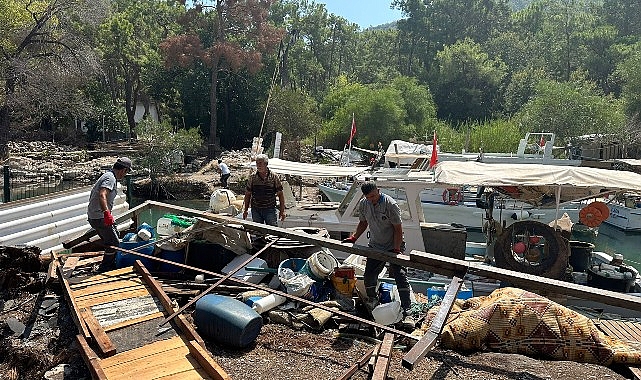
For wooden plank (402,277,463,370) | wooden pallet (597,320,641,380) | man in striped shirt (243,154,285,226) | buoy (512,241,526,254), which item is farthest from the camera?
buoy (512,241,526,254)

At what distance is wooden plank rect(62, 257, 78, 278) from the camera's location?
684cm

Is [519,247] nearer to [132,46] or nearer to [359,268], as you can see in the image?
[359,268]

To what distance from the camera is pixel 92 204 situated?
689 centimetres

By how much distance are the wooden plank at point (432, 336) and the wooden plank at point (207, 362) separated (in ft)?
4.53

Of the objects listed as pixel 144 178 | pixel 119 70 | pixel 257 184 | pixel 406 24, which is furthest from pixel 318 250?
pixel 406 24

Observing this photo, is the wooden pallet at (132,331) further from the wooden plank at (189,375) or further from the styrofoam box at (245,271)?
the styrofoam box at (245,271)

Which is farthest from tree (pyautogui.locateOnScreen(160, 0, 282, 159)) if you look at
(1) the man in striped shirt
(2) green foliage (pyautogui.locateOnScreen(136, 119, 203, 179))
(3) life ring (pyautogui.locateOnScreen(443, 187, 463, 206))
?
(1) the man in striped shirt

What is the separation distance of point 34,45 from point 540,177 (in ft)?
85.0

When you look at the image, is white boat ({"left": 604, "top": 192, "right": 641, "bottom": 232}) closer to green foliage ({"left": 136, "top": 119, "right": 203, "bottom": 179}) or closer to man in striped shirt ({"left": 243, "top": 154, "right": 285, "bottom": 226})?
man in striped shirt ({"left": 243, "top": 154, "right": 285, "bottom": 226})

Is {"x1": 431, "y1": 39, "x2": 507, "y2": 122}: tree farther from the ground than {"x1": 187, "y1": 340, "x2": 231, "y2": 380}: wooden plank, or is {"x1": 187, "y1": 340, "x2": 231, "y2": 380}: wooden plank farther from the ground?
{"x1": 431, "y1": 39, "x2": 507, "y2": 122}: tree

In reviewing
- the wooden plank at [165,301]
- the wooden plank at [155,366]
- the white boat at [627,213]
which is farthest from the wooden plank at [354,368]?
the white boat at [627,213]

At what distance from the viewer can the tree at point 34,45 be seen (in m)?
24.1

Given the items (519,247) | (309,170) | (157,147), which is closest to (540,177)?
(519,247)

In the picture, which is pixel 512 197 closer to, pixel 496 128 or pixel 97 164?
pixel 496 128
